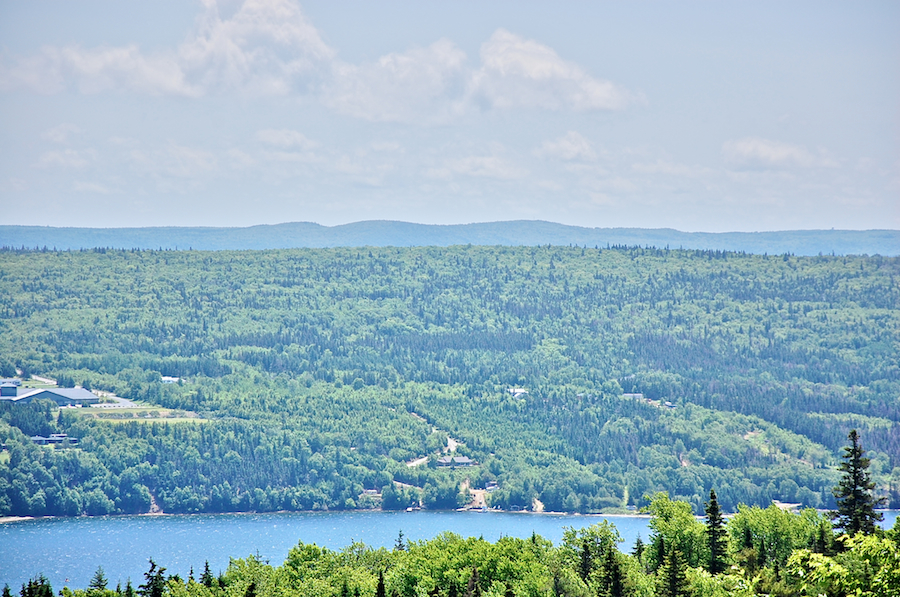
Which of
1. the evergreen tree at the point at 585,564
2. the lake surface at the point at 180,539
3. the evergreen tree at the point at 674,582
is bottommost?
the lake surface at the point at 180,539

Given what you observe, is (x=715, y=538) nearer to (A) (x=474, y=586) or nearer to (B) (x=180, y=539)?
(A) (x=474, y=586)

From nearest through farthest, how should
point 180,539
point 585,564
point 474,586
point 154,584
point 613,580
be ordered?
1. point 613,580
2. point 474,586
3. point 154,584
4. point 585,564
5. point 180,539

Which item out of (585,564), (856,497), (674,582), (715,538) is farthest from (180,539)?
(674,582)

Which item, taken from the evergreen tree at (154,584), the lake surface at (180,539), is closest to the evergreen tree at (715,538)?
the evergreen tree at (154,584)

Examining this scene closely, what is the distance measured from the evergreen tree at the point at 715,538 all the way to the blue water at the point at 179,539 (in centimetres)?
7419

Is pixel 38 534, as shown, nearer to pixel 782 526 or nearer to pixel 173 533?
pixel 173 533

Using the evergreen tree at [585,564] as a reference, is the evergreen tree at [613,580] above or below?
above

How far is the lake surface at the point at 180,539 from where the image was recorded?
A: 149 meters

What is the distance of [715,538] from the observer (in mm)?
71438

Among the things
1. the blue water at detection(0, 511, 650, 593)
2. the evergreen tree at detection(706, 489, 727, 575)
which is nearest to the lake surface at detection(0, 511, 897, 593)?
the blue water at detection(0, 511, 650, 593)

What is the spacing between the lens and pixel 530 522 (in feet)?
640

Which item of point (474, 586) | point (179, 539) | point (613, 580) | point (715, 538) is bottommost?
point (179, 539)

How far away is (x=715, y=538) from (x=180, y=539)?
122m

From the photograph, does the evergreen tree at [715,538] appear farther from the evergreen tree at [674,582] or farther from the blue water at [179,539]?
the blue water at [179,539]
